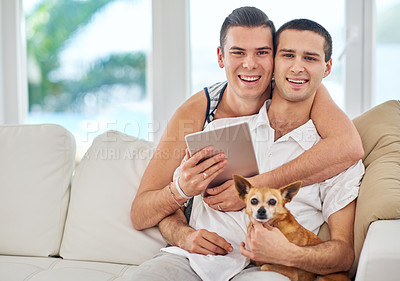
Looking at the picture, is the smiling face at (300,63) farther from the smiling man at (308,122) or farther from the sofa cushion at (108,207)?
the sofa cushion at (108,207)

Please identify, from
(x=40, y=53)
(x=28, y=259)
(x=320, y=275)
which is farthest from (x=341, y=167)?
(x=40, y=53)

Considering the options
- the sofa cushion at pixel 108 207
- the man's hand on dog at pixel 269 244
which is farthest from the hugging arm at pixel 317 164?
the sofa cushion at pixel 108 207

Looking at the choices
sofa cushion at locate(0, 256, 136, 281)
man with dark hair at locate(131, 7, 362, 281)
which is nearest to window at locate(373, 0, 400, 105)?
man with dark hair at locate(131, 7, 362, 281)

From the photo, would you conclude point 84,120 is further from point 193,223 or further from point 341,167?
point 341,167

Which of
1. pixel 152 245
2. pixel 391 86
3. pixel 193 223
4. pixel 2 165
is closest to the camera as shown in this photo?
pixel 193 223

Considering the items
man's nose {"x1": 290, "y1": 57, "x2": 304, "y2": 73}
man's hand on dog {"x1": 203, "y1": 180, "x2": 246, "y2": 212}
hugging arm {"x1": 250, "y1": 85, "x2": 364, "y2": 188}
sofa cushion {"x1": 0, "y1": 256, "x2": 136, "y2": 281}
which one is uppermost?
man's nose {"x1": 290, "y1": 57, "x2": 304, "y2": 73}

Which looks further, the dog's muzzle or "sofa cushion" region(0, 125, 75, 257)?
"sofa cushion" region(0, 125, 75, 257)

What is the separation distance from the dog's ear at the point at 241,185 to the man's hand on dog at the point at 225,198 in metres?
0.14

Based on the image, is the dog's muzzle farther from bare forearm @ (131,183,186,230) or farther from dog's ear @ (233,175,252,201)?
bare forearm @ (131,183,186,230)

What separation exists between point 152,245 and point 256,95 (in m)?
0.74

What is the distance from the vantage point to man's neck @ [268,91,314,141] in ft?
5.57

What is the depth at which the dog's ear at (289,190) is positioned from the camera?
1.36m

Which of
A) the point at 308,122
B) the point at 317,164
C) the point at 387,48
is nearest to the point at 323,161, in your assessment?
the point at 317,164

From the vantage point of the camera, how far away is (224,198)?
62.2 inches
